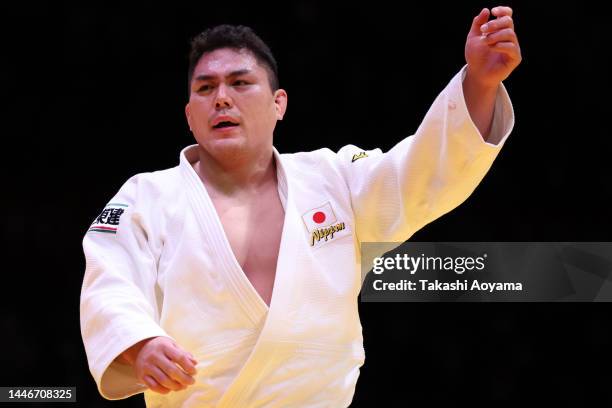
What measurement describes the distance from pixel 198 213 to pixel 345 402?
69cm

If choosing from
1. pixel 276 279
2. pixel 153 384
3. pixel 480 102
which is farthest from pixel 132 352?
pixel 480 102

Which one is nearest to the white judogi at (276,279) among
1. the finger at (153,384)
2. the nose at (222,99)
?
the finger at (153,384)

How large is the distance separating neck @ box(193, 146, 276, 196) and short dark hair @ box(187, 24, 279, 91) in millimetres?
260

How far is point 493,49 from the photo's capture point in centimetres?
220

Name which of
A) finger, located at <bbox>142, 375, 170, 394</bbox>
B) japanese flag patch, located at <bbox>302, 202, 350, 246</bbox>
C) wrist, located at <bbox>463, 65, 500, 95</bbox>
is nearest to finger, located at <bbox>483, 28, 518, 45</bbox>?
wrist, located at <bbox>463, 65, 500, 95</bbox>

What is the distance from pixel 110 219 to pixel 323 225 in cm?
62

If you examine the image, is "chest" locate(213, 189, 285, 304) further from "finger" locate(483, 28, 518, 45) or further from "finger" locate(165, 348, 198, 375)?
"finger" locate(483, 28, 518, 45)

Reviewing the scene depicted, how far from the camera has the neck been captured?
2.63 m

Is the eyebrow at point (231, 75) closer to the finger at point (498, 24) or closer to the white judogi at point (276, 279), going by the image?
the white judogi at point (276, 279)

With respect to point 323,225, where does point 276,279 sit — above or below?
below

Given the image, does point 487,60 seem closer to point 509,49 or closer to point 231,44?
point 509,49

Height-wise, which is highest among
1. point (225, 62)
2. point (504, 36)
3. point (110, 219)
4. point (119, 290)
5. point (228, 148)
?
point (504, 36)

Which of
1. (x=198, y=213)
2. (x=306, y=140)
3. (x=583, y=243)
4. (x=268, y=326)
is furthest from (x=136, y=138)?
(x=583, y=243)

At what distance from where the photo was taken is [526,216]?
3559mm
